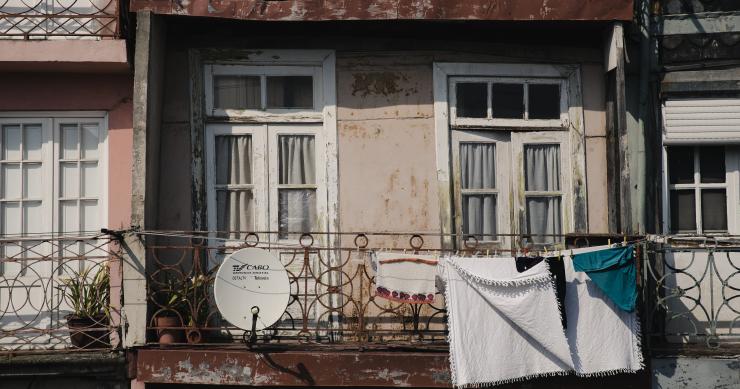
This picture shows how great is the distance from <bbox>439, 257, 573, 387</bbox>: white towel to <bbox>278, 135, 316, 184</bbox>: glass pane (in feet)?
6.48

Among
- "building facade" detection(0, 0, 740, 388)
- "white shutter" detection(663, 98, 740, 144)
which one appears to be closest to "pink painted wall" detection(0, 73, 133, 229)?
"building facade" detection(0, 0, 740, 388)

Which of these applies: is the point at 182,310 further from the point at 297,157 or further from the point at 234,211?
the point at 297,157

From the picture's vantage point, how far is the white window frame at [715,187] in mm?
10938

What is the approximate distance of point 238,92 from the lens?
35.6ft

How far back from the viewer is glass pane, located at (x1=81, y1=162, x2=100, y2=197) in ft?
35.3

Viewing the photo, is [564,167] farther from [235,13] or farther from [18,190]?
[18,190]

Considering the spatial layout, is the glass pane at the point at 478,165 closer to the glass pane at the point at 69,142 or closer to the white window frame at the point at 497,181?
the white window frame at the point at 497,181

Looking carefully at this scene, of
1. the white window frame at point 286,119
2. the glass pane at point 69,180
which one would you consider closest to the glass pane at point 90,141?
the glass pane at point 69,180

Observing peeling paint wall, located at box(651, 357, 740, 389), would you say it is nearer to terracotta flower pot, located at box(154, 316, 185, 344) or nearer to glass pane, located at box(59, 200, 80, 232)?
terracotta flower pot, located at box(154, 316, 185, 344)

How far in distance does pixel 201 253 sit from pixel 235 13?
2.45 metres

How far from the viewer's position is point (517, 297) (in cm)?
964

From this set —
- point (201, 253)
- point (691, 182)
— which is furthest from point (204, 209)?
point (691, 182)

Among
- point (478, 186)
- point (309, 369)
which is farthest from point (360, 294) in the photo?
point (478, 186)

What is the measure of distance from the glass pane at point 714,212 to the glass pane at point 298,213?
162 inches
